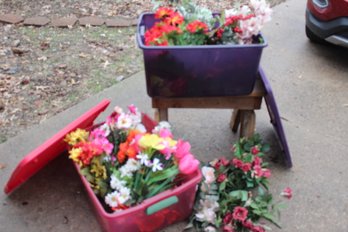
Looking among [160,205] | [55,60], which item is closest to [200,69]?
[160,205]

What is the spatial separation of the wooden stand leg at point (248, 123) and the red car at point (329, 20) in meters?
1.20

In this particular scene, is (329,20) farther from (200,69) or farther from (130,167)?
(130,167)

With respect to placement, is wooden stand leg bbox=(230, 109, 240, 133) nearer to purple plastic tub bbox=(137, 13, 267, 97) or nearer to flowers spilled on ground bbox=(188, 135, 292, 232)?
flowers spilled on ground bbox=(188, 135, 292, 232)

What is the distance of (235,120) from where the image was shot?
2.19 meters

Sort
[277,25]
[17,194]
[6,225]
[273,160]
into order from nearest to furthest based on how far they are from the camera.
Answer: [6,225] < [17,194] < [273,160] < [277,25]

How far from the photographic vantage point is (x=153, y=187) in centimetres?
158

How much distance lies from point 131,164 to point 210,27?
0.68 metres

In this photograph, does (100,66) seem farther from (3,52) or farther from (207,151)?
(207,151)

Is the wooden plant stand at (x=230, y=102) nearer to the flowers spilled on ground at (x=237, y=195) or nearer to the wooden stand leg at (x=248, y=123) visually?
the wooden stand leg at (x=248, y=123)

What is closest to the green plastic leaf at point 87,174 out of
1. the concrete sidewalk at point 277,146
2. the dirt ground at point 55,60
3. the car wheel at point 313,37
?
the concrete sidewalk at point 277,146

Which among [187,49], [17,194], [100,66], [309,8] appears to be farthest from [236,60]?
[309,8]

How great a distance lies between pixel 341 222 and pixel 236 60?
2.88 feet

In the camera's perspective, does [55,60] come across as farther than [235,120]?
Yes

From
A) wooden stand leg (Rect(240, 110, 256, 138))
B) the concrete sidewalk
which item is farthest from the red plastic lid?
wooden stand leg (Rect(240, 110, 256, 138))
